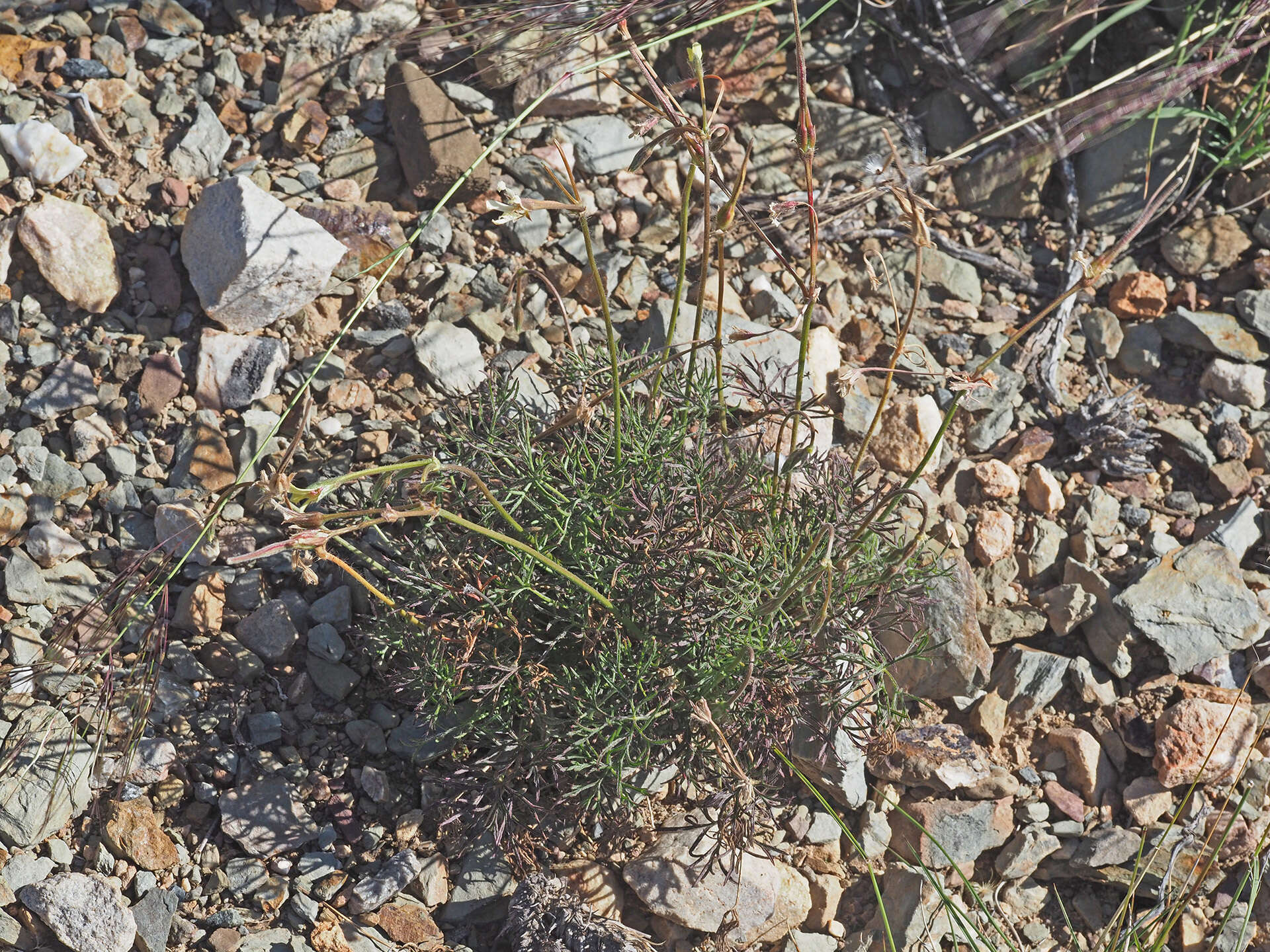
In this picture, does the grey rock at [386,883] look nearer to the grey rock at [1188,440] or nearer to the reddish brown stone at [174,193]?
the reddish brown stone at [174,193]

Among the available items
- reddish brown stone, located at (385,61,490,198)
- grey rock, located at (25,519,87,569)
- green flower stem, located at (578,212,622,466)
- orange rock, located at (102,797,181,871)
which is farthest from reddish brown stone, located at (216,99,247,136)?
orange rock, located at (102,797,181,871)

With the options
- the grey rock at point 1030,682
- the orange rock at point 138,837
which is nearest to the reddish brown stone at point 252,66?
the orange rock at point 138,837

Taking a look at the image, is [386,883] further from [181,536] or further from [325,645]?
[181,536]

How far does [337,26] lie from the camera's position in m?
3.56

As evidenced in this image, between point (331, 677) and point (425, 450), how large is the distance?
0.66 metres

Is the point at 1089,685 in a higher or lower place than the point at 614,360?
lower

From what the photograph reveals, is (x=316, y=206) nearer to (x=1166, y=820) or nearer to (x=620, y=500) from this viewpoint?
(x=620, y=500)

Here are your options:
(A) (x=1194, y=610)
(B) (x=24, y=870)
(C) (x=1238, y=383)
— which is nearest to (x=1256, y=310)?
(C) (x=1238, y=383)

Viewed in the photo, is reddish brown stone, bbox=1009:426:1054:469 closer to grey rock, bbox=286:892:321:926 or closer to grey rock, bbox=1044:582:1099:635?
grey rock, bbox=1044:582:1099:635

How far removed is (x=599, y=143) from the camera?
144 inches

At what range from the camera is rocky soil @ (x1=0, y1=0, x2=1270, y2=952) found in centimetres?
257

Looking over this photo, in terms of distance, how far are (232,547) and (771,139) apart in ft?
7.62

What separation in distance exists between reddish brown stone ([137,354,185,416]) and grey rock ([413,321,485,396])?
0.67 metres

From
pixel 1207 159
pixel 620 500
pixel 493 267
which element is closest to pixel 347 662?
pixel 620 500
